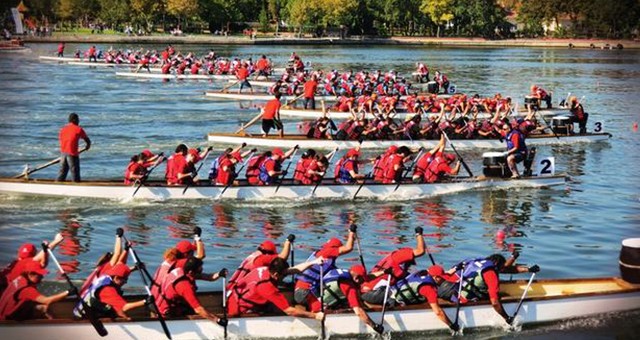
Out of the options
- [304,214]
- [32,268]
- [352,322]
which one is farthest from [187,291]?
[304,214]

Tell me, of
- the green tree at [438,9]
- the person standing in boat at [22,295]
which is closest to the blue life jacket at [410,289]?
the person standing in boat at [22,295]

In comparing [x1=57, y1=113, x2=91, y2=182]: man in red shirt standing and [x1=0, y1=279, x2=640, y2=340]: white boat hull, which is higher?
[x1=57, y1=113, x2=91, y2=182]: man in red shirt standing

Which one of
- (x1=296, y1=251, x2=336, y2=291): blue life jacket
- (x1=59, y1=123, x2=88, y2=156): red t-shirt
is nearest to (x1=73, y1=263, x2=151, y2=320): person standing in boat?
(x1=296, y1=251, x2=336, y2=291): blue life jacket

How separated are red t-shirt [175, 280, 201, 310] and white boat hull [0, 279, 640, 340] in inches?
15.4

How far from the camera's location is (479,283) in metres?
16.4

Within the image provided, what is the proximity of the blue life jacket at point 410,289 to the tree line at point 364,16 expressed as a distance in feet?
403

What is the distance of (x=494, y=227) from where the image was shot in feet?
84.7

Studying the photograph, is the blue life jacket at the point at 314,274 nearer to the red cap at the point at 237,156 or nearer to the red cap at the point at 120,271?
the red cap at the point at 120,271

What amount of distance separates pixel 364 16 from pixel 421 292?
143 meters

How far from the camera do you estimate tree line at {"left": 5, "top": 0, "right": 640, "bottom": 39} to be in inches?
5502

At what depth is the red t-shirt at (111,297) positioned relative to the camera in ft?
47.2

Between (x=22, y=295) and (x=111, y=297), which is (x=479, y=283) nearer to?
(x=111, y=297)

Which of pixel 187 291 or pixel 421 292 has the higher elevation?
pixel 187 291

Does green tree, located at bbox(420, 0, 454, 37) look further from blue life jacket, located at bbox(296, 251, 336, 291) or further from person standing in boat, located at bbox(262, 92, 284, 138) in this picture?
blue life jacket, located at bbox(296, 251, 336, 291)
